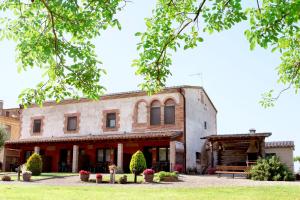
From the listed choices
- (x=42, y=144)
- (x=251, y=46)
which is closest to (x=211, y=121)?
(x=42, y=144)

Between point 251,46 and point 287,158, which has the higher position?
point 251,46

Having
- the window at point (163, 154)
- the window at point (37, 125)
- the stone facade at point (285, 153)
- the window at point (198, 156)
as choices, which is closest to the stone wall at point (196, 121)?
the window at point (198, 156)

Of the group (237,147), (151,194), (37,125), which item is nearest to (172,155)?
(237,147)

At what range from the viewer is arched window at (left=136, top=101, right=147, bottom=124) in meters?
28.5

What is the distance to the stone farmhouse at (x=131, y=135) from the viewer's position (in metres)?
26.4

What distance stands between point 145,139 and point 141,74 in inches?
708

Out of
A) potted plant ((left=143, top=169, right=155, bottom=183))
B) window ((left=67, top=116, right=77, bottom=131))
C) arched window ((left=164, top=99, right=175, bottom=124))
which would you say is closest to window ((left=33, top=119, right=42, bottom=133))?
window ((left=67, top=116, right=77, bottom=131))

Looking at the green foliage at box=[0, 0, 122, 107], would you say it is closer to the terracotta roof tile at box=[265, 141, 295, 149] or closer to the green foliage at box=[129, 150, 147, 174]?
the green foliage at box=[129, 150, 147, 174]

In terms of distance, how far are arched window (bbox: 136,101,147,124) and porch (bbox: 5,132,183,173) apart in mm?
1597

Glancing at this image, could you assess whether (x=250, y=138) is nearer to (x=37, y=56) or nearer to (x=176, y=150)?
(x=176, y=150)

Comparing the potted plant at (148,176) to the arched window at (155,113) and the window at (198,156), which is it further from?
the window at (198,156)

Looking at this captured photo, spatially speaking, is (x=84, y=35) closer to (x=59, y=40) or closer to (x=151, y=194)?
(x=59, y=40)

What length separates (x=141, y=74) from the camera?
8.55m

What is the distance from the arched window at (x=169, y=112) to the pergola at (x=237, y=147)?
3206mm
